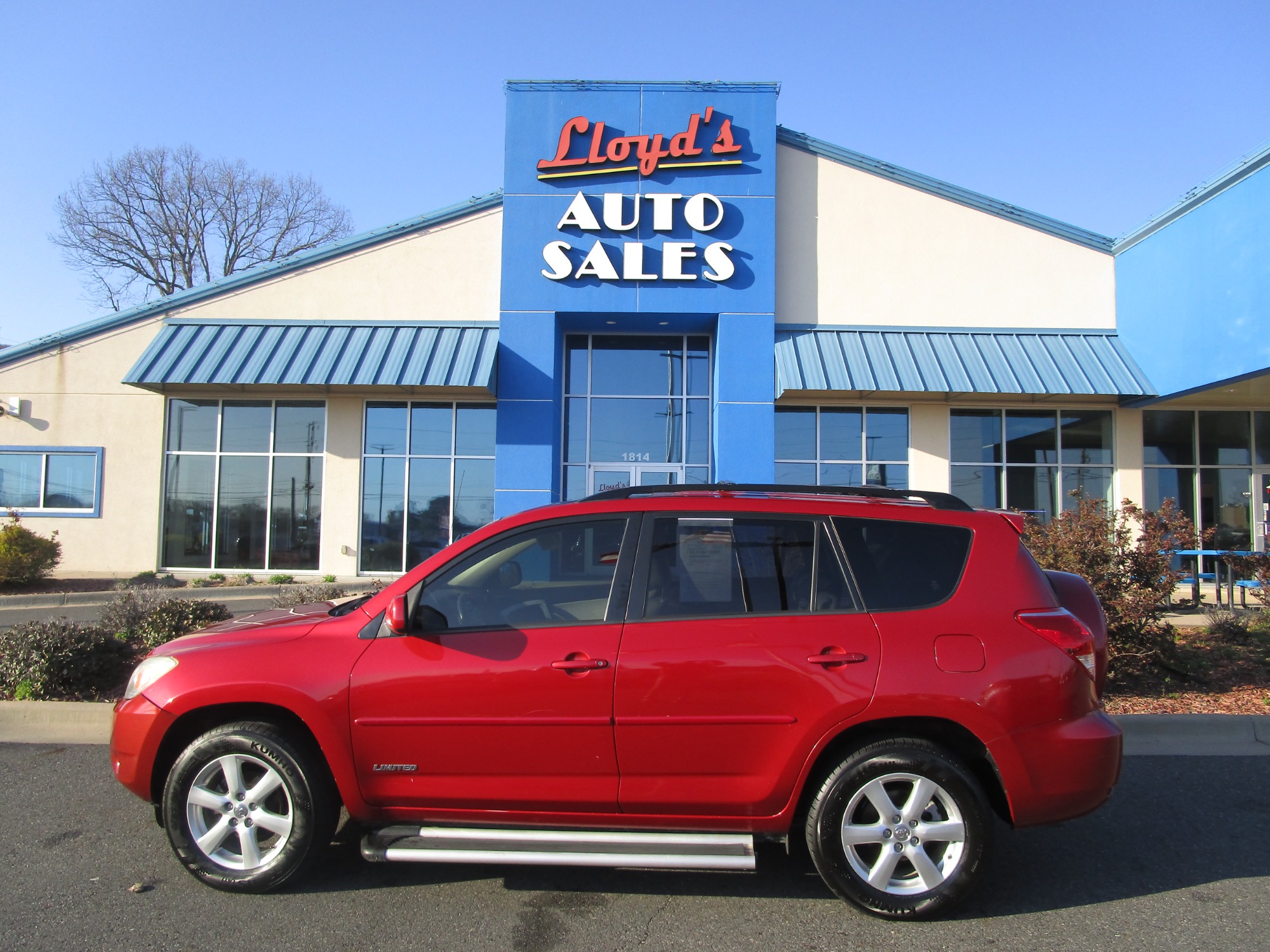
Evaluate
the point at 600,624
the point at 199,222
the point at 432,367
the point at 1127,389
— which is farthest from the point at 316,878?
the point at 199,222

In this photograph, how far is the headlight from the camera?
383 centimetres

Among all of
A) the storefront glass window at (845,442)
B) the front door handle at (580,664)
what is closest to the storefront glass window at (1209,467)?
the storefront glass window at (845,442)

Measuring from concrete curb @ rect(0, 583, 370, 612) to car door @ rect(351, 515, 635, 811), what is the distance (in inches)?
341

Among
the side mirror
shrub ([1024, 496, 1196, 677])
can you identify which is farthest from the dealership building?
the side mirror

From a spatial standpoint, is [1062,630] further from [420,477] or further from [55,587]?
[55,587]

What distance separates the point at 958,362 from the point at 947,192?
3275 mm

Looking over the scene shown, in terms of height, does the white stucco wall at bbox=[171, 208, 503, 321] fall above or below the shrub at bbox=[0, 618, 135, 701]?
above

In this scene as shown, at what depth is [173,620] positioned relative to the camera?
7605mm

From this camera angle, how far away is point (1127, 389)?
14.2m

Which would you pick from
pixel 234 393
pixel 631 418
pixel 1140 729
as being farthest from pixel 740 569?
pixel 234 393

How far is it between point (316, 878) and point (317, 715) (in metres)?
0.86

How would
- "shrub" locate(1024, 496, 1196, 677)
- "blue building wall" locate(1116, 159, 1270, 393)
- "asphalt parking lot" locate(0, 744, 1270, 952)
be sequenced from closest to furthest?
"asphalt parking lot" locate(0, 744, 1270, 952)
"shrub" locate(1024, 496, 1196, 677)
"blue building wall" locate(1116, 159, 1270, 393)

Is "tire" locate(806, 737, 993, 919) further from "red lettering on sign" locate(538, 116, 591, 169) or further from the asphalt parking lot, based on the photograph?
"red lettering on sign" locate(538, 116, 591, 169)

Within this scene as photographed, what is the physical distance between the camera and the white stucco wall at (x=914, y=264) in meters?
15.2
